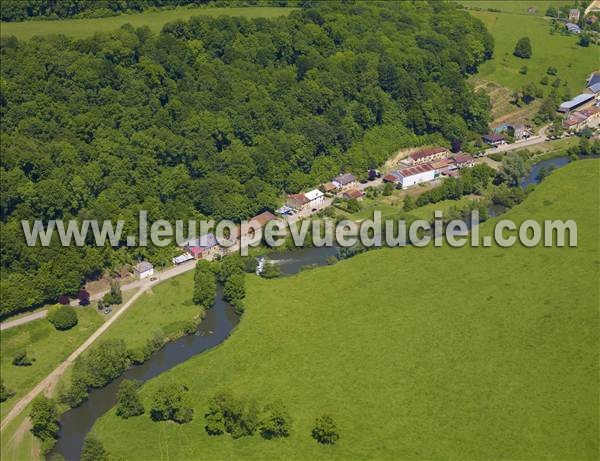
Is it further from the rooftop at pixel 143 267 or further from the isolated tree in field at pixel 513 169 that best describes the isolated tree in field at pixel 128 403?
the isolated tree in field at pixel 513 169

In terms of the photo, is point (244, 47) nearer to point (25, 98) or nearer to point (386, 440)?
point (25, 98)

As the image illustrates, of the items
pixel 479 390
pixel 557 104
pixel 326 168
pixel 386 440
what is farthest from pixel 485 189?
pixel 386 440

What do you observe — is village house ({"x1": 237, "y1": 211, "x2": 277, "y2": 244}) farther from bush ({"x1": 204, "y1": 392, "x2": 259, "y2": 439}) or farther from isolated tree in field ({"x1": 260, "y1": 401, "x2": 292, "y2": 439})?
isolated tree in field ({"x1": 260, "y1": 401, "x2": 292, "y2": 439})

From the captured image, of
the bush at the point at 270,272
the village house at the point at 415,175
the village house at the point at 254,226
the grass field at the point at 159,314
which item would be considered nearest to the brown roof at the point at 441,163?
the village house at the point at 415,175

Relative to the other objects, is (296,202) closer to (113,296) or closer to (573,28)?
(113,296)

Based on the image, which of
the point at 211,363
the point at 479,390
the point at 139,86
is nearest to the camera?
the point at 479,390

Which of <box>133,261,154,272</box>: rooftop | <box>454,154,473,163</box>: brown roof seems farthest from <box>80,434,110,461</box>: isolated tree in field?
<box>454,154,473,163</box>: brown roof
